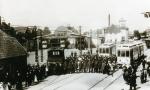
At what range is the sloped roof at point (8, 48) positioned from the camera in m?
26.7

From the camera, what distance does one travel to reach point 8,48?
28016mm

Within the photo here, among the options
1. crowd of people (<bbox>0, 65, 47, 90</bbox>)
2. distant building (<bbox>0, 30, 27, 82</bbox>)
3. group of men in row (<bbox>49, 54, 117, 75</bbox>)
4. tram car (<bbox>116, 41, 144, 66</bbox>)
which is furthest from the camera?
tram car (<bbox>116, 41, 144, 66</bbox>)

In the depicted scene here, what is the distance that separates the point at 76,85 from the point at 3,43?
8955 mm

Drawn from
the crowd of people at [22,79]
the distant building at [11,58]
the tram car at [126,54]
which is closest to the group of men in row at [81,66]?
the crowd of people at [22,79]

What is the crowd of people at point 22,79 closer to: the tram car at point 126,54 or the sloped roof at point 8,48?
the sloped roof at point 8,48

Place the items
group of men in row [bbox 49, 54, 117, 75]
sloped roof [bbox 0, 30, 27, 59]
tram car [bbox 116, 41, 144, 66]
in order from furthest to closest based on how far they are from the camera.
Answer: tram car [bbox 116, 41, 144, 66] < group of men in row [bbox 49, 54, 117, 75] < sloped roof [bbox 0, 30, 27, 59]

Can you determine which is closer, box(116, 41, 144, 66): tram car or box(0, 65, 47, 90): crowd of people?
box(0, 65, 47, 90): crowd of people

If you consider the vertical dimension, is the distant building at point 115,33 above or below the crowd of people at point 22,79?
above

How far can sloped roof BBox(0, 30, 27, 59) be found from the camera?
1050 inches

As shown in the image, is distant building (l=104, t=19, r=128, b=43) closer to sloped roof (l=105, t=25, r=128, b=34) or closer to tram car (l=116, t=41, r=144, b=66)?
sloped roof (l=105, t=25, r=128, b=34)

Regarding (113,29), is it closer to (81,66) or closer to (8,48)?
(81,66)

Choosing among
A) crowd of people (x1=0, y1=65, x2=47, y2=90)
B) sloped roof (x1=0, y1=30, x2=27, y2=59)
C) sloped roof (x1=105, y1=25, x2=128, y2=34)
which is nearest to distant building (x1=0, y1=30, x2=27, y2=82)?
sloped roof (x1=0, y1=30, x2=27, y2=59)

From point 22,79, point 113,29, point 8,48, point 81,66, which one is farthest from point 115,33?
point 22,79

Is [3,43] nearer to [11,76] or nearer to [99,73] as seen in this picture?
[11,76]
